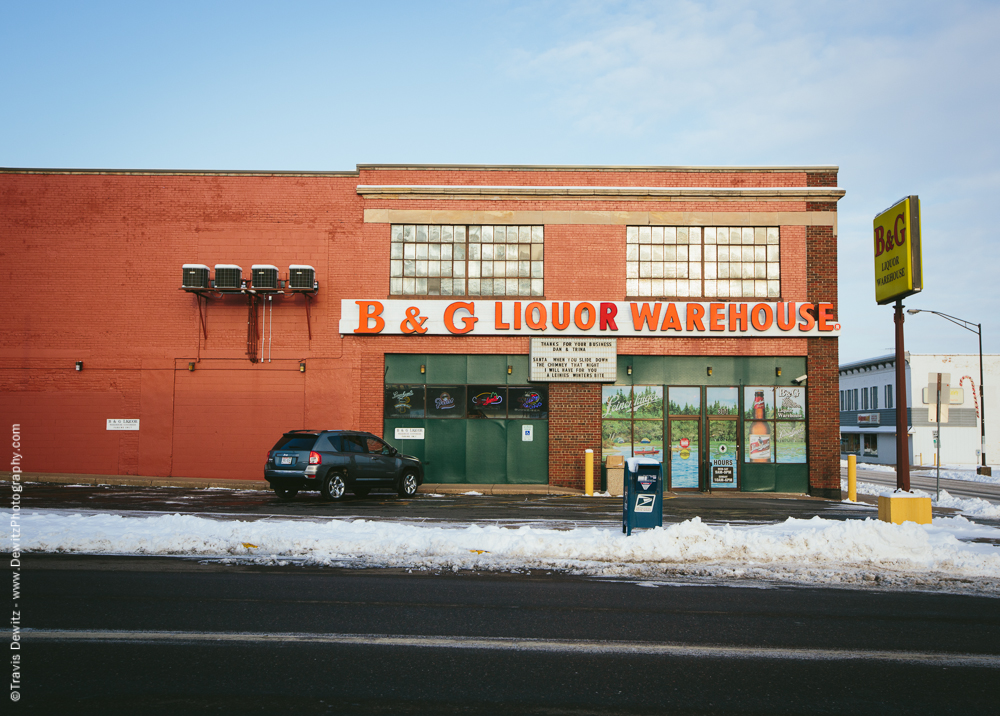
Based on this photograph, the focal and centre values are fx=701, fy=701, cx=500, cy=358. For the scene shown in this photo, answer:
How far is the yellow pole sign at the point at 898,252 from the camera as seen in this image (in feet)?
41.8

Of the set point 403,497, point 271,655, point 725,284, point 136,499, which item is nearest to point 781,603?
point 271,655

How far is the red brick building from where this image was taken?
877 inches

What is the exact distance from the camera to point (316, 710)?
4.16 m

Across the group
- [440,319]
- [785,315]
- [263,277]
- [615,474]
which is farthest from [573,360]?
[263,277]

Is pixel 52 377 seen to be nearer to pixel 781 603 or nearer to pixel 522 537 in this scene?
pixel 522 537

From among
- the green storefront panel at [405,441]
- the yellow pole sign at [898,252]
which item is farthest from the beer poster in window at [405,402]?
the yellow pole sign at [898,252]

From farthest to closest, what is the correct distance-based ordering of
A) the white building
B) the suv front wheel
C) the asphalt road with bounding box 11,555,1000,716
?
the white building → the suv front wheel → the asphalt road with bounding box 11,555,1000,716

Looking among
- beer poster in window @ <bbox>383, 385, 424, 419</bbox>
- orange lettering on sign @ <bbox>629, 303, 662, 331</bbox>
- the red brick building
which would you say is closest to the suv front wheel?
the red brick building

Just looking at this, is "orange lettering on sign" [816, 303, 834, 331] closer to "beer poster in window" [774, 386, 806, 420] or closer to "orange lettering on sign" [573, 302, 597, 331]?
"beer poster in window" [774, 386, 806, 420]

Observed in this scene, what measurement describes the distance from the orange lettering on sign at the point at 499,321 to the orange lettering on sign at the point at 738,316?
23.2ft

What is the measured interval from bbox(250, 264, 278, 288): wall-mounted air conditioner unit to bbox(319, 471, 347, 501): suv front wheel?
7541mm

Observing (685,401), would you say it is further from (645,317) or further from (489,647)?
(489,647)

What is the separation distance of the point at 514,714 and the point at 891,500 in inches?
360

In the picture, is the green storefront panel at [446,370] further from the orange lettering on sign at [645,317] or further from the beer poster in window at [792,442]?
the beer poster in window at [792,442]
